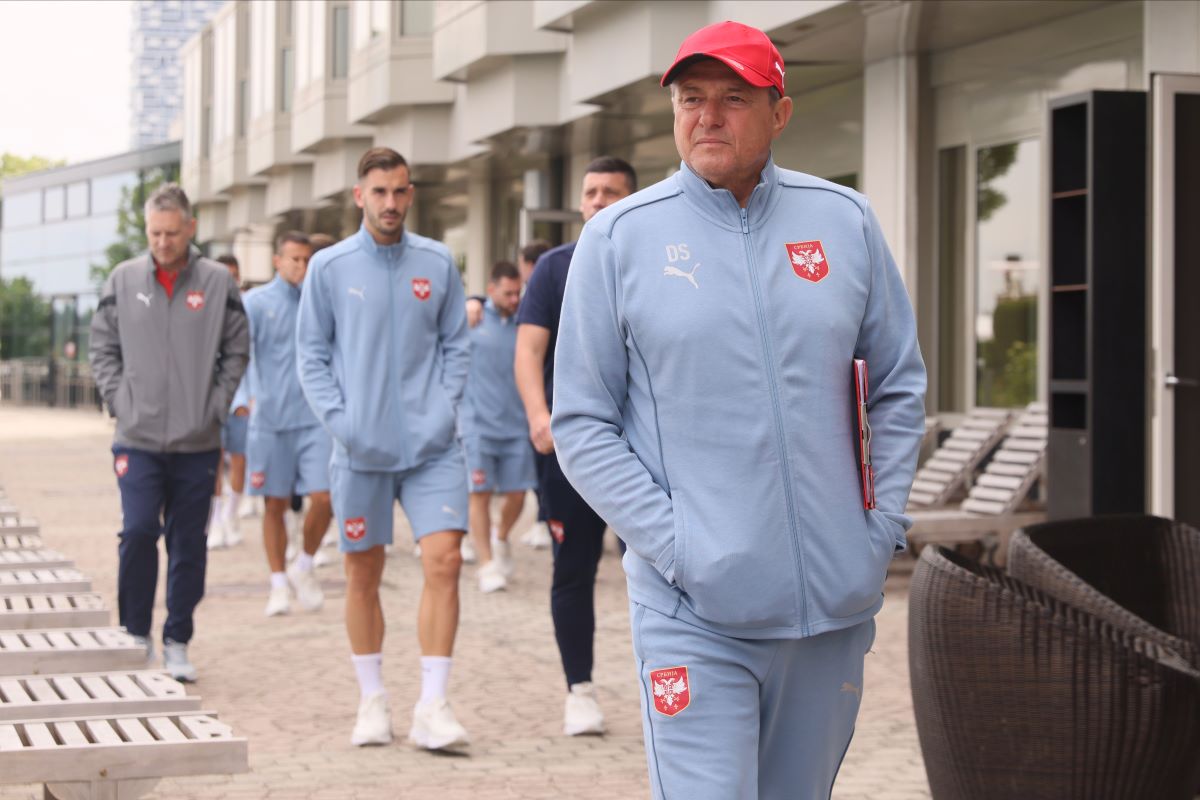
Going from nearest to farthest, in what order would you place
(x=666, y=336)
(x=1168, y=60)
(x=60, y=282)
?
(x=666, y=336)
(x=1168, y=60)
(x=60, y=282)

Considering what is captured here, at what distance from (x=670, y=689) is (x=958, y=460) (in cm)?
1051

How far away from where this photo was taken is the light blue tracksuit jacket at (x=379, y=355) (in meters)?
6.73

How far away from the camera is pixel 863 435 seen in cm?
331

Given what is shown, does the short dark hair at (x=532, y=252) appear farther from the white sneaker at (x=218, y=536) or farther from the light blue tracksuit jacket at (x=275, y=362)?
the white sneaker at (x=218, y=536)

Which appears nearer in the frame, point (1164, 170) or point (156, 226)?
point (156, 226)

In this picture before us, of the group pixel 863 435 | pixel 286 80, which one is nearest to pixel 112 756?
pixel 863 435

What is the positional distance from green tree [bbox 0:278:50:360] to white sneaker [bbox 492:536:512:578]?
60150 millimetres

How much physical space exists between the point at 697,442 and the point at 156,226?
541 cm

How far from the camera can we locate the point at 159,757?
4254 millimetres

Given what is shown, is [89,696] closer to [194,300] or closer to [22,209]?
[194,300]

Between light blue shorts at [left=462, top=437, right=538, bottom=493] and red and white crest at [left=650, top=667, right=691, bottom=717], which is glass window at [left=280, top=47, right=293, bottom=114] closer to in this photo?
light blue shorts at [left=462, top=437, right=538, bottom=493]

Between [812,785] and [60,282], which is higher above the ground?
[60,282]

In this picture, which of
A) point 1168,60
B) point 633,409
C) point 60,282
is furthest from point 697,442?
point 60,282

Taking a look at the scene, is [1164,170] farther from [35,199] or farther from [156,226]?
[35,199]
